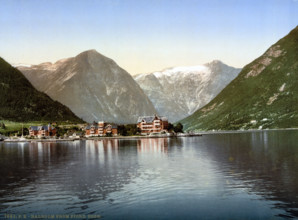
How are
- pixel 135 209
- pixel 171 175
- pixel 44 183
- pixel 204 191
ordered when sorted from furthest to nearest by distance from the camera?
pixel 171 175, pixel 44 183, pixel 204 191, pixel 135 209

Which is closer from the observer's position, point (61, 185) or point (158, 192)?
point (158, 192)

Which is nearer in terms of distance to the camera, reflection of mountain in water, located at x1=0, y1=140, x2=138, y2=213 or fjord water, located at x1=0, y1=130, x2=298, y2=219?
fjord water, located at x1=0, y1=130, x2=298, y2=219

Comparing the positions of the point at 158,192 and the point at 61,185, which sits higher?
the point at 61,185

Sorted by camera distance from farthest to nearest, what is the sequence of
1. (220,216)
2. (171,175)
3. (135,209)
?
1. (171,175)
2. (135,209)
3. (220,216)

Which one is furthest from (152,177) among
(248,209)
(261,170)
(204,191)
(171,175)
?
(248,209)

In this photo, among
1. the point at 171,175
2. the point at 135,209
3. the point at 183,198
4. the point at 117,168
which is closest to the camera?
the point at 135,209

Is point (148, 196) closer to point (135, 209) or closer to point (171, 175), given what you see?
point (135, 209)

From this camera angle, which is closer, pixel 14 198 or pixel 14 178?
pixel 14 198

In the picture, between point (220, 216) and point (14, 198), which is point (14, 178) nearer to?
point (14, 198)

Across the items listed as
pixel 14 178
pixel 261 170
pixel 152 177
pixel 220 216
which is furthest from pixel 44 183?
pixel 261 170

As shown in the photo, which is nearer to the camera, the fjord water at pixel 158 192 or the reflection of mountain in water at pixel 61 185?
the fjord water at pixel 158 192
